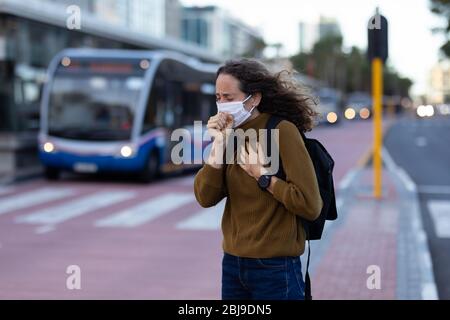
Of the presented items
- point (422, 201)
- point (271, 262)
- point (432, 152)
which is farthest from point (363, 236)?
point (432, 152)

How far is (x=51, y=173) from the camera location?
16.4m

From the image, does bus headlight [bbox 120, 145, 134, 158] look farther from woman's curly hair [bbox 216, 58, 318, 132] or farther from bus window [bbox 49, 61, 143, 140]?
woman's curly hair [bbox 216, 58, 318, 132]

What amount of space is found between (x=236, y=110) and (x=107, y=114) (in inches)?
526

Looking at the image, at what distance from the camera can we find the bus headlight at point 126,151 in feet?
51.1

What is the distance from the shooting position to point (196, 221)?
34.9ft

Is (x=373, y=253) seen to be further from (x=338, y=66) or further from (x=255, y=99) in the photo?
(x=338, y=66)

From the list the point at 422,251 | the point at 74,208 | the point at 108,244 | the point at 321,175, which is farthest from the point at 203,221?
the point at 321,175

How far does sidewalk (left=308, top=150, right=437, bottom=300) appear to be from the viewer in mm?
6465

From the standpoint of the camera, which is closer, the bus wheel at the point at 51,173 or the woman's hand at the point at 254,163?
the woman's hand at the point at 254,163

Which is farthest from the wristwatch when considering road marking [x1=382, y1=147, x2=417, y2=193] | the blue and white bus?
the blue and white bus

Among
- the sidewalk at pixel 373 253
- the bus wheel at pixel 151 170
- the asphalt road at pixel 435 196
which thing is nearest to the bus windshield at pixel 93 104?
the bus wheel at pixel 151 170

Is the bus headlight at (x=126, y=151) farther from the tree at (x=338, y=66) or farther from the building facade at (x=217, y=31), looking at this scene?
the tree at (x=338, y=66)

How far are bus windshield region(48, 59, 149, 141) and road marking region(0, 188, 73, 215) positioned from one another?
1732mm
